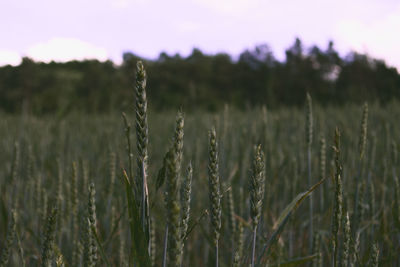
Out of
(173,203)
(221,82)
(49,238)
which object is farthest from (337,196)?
(221,82)

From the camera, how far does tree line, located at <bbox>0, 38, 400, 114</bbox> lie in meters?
9.39

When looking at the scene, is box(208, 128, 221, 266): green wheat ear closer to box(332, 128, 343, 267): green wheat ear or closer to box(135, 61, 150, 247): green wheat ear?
box(135, 61, 150, 247): green wheat ear

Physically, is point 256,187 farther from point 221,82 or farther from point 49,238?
point 221,82

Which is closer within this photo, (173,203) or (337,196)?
(173,203)

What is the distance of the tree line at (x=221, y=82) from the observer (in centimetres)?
939

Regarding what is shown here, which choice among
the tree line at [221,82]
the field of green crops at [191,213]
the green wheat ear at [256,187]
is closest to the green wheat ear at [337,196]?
the field of green crops at [191,213]

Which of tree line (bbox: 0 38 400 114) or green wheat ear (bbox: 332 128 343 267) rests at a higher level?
tree line (bbox: 0 38 400 114)

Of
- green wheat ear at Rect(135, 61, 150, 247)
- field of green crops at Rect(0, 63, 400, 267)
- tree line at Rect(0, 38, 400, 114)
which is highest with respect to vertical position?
tree line at Rect(0, 38, 400, 114)

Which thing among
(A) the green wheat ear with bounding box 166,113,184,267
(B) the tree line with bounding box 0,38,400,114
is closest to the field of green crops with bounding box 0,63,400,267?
(A) the green wheat ear with bounding box 166,113,184,267

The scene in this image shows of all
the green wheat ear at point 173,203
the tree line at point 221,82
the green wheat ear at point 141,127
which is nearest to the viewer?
the green wheat ear at point 173,203

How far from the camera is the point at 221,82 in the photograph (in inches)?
543

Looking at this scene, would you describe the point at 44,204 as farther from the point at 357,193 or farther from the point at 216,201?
the point at 357,193

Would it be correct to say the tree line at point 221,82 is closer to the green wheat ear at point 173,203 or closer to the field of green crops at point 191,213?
the field of green crops at point 191,213

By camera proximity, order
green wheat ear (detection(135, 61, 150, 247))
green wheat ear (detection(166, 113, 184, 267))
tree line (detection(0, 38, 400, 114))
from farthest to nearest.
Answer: tree line (detection(0, 38, 400, 114)), green wheat ear (detection(135, 61, 150, 247)), green wheat ear (detection(166, 113, 184, 267))
